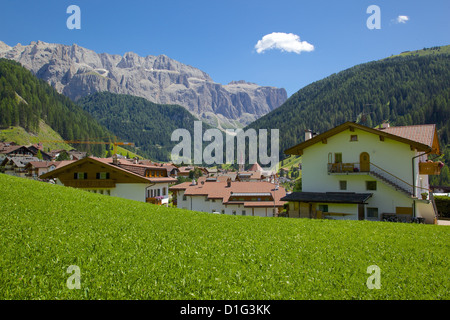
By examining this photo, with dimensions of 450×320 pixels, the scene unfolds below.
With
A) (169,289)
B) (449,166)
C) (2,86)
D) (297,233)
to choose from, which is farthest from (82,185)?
(2,86)

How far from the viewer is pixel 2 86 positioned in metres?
180

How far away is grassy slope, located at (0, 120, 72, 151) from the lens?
15012cm

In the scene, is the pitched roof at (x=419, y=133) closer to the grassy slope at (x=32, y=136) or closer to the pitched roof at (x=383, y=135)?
the pitched roof at (x=383, y=135)

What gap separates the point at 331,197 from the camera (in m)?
31.5

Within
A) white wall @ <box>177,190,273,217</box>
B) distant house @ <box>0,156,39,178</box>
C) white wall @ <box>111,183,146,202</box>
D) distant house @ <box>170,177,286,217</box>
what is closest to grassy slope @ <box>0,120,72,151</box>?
distant house @ <box>0,156,39,178</box>

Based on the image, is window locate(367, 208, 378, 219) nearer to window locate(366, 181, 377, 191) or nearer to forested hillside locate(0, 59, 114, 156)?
window locate(366, 181, 377, 191)

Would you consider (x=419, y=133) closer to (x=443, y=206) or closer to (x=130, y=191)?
(x=443, y=206)

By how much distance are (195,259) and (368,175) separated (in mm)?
26486

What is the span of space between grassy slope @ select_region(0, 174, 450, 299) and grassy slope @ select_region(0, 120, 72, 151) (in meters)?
164

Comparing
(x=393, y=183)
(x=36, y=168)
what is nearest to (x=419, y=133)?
(x=393, y=183)

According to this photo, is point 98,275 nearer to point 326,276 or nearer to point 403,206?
point 326,276

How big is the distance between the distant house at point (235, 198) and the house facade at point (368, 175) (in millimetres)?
19806

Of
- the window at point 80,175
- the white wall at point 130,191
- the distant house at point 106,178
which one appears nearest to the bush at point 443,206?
the distant house at point 106,178
